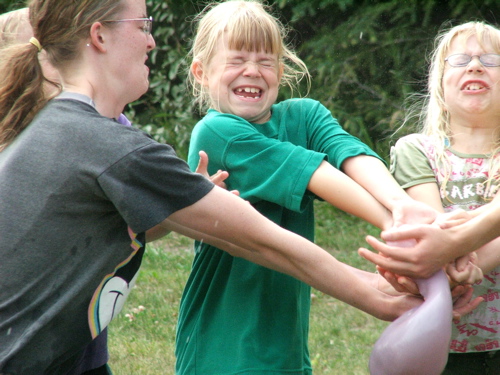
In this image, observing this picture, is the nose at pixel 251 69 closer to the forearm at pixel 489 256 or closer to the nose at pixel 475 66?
the nose at pixel 475 66

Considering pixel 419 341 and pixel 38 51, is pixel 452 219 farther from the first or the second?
pixel 38 51

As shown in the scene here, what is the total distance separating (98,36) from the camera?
228cm

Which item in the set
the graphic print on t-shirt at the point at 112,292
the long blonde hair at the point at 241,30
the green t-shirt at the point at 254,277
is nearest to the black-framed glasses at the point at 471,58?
the green t-shirt at the point at 254,277

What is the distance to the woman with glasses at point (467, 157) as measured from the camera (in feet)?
9.45

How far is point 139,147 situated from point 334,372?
117 inches

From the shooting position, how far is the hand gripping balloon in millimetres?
2352

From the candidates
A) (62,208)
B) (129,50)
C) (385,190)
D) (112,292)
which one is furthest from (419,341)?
(129,50)

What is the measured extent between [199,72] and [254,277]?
36.0 inches

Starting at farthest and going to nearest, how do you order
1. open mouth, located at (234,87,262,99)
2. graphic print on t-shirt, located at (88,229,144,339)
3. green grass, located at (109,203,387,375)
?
green grass, located at (109,203,387,375) < open mouth, located at (234,87,262,99) < graphic print on t-shirt, located at (88,229,144,339)

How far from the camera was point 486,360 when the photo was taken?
2.93 m

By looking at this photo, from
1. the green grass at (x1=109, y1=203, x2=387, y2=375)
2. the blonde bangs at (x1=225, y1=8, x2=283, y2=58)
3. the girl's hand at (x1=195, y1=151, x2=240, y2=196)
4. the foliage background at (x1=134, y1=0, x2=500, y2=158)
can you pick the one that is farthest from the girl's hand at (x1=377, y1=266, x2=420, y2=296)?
the foliage background at (x1=134, y1=0, x2=500, y2=158)

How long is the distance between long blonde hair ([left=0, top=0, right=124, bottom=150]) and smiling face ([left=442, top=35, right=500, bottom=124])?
1.52 metres

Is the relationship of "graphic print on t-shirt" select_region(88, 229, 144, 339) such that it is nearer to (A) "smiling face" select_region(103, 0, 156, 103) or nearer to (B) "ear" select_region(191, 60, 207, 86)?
(A) "smiling face" select_region(103, 0, 156, 103)

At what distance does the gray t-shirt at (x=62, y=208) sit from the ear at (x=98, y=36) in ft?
0.83
